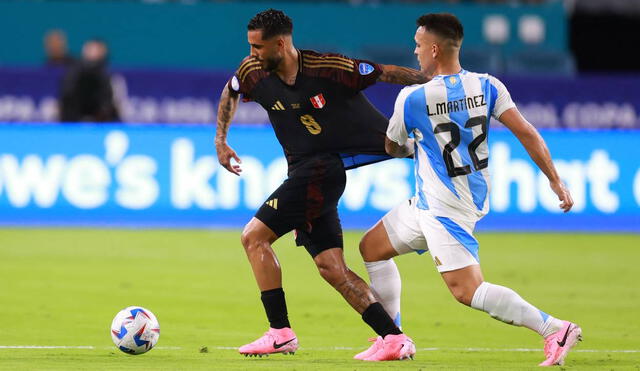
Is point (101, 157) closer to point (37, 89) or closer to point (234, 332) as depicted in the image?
point (37, 89)

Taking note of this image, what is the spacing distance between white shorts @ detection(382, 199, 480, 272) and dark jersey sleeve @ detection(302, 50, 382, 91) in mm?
799

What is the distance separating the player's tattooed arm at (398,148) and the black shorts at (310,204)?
0.42m

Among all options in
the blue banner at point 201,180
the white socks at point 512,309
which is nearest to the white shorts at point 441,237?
the white socks at point 512,309

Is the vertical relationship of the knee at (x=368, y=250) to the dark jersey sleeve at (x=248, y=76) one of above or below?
below

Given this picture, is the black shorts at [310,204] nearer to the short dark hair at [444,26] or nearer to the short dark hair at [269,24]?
the short dark hair at [269,24]

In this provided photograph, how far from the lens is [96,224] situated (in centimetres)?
1633

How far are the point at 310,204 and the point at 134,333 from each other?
1293 mm

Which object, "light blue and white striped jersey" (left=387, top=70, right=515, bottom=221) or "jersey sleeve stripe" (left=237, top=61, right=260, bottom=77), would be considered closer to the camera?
"light blue and white striped jersey" (left=387, top=70, right=515, bottom=221)

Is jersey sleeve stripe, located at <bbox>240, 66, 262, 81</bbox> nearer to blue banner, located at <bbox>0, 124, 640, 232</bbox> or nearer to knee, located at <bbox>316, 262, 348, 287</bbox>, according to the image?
knee, located at <bbox>316, 262, 348, 287</bbox>

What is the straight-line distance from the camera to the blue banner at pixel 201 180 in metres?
16.2

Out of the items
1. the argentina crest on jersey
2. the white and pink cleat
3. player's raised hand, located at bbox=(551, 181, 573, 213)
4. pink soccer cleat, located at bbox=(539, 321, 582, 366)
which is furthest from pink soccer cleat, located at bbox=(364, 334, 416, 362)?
the argentina crest on jersey

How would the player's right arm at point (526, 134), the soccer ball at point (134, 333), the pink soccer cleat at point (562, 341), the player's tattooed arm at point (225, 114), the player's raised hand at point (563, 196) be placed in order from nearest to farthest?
the player's raised hand at point (563, 196) → the pink soccer cleat at point (562, 341) → the player's right arm at point (526, 134) → the soccer ball at point (134, 333) → the player's tattooed arm at point (225, 114)

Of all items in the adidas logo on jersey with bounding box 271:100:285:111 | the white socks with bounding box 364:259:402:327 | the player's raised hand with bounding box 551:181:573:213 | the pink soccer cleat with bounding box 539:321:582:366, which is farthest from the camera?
the white socks with bounding box 364:259:402:327

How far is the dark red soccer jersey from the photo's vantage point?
303 inches
